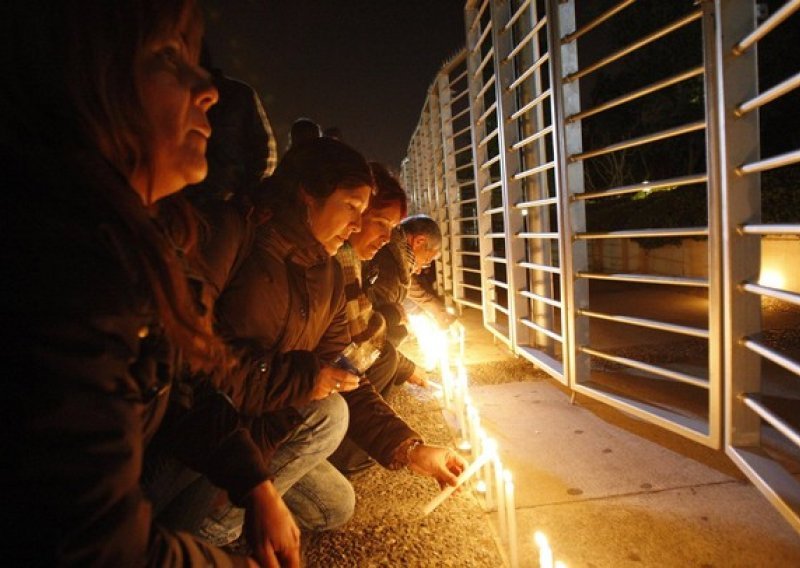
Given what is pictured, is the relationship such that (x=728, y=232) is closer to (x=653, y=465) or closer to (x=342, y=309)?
(x=653, y=465)

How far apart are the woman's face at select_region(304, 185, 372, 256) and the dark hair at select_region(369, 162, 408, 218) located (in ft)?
2.52

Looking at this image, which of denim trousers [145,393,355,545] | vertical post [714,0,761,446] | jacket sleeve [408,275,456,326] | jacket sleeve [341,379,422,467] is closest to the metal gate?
vertical post [714,0,761,446]

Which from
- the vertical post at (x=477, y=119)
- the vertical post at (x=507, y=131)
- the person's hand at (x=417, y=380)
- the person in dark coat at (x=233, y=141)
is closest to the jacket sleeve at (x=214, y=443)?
the person in dark coat at (x=233, y=141)

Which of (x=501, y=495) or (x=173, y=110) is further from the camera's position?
(x=501, y=495)

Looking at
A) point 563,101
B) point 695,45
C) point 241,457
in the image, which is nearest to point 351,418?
point 241,457

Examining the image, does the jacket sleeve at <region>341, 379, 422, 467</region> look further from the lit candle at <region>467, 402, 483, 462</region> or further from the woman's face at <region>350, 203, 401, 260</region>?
the woman's face at <region>350, 203, 401, 260</region>

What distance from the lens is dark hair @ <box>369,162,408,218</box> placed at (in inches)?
148

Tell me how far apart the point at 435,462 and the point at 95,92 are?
2107 millimetres

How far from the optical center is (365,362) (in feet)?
11.7

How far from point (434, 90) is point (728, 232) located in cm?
781

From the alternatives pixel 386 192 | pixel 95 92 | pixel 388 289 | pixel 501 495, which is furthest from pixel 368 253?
pixel 95 92

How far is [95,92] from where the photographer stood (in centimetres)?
111

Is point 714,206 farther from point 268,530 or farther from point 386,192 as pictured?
point 268,530

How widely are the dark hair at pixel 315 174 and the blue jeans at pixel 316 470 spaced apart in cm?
108
